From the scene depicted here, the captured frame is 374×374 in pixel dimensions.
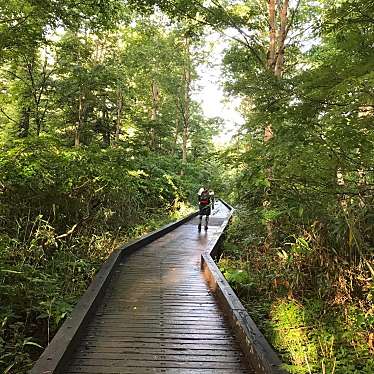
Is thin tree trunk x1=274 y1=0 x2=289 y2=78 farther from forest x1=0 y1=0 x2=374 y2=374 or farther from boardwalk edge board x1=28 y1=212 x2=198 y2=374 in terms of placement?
boardwalk edge board x1=28 y1=212 x2=198 y2=374

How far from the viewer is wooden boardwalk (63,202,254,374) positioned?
384 centimetres

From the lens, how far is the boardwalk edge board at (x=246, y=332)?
3499 millimetres

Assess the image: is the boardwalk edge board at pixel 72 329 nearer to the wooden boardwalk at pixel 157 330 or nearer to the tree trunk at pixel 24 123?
the wooden boardwalk at pixel 157 330

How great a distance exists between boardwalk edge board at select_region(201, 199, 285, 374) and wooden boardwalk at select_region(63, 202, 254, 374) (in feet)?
0.39

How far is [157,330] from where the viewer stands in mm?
4742

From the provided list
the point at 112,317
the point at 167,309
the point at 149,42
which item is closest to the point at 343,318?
the point at 167,309

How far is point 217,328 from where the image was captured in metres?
4.92

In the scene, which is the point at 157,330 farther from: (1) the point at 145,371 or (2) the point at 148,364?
(1) the point at 145,371

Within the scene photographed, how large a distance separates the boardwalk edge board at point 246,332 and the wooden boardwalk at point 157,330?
12 centimetres

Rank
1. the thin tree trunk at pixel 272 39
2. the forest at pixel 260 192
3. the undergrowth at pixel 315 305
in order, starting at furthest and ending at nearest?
the thin tree trunk at pixel 272 39 → the undergrowth at pixel 315 305 → the forest at pixel 260 192

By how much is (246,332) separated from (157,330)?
117cm

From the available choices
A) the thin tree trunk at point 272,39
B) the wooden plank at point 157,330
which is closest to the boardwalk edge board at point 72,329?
the wooden plank at point 157,330

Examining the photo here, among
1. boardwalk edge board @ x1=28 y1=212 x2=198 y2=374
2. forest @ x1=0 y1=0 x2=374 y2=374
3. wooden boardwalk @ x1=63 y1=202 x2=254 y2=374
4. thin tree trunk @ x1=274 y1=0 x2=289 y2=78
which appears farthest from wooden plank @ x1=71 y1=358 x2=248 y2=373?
thin tree trunk @ x1=274 y1=0 x2=289 y2=78

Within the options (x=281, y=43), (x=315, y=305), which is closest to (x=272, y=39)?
(x=281, y=43)
